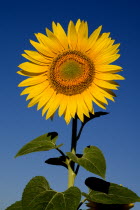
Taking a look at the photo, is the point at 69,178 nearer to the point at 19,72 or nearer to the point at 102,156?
the point at 102,156

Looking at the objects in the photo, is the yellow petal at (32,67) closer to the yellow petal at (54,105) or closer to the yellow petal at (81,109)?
the yellow petal at (54,105)

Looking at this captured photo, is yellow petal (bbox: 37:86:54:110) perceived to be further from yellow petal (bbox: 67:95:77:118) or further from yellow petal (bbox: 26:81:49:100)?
yellow petal (bbox: 67:95:77:118)

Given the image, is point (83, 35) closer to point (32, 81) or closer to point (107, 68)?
point (107, 68)

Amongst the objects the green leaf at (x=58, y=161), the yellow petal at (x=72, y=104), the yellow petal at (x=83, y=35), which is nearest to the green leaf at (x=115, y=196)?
the green leaf at (x=58, y=161)

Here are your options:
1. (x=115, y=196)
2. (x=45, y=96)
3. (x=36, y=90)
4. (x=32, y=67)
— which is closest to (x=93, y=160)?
(x=115, y=196)

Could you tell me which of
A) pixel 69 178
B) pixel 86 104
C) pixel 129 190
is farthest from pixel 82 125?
pixel 129 190
